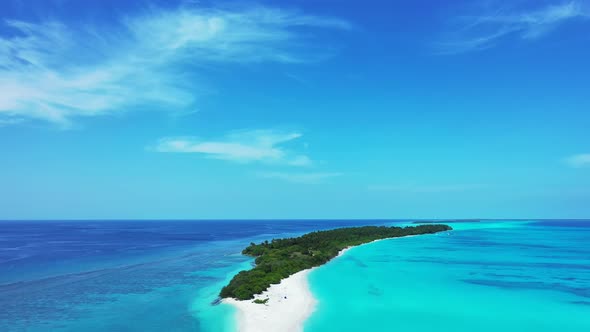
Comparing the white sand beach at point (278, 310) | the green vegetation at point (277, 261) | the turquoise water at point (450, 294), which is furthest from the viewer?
the green vegetation at point (277, 261)

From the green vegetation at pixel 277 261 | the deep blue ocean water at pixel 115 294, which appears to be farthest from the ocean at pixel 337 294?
the green vegetation at pixel 277 261

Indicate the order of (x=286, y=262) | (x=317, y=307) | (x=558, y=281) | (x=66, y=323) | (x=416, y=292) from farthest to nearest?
1. (x=286, y=262)
2. (x=558, y=281)
3. (x=416, y=292)
4. (x=317, y=307)
5. (x=66, y=323)

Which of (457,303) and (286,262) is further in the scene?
(286,262)

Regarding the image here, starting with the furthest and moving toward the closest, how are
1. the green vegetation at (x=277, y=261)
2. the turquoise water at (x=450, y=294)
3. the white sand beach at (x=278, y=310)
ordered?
1. the green vegetation at (x=277, y=261)
2. the turquoise water at (x=450, y=294)
3. the white sand beach at (x=278, y=310)

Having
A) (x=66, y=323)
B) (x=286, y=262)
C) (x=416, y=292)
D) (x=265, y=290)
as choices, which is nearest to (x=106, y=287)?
(x=66, y=323)

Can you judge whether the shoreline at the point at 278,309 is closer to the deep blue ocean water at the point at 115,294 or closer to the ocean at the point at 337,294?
the ocean at the point at 337,294

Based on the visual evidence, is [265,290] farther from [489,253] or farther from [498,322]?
[489,253]

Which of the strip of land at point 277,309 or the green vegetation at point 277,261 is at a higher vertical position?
the green vegetation at point 277,261
